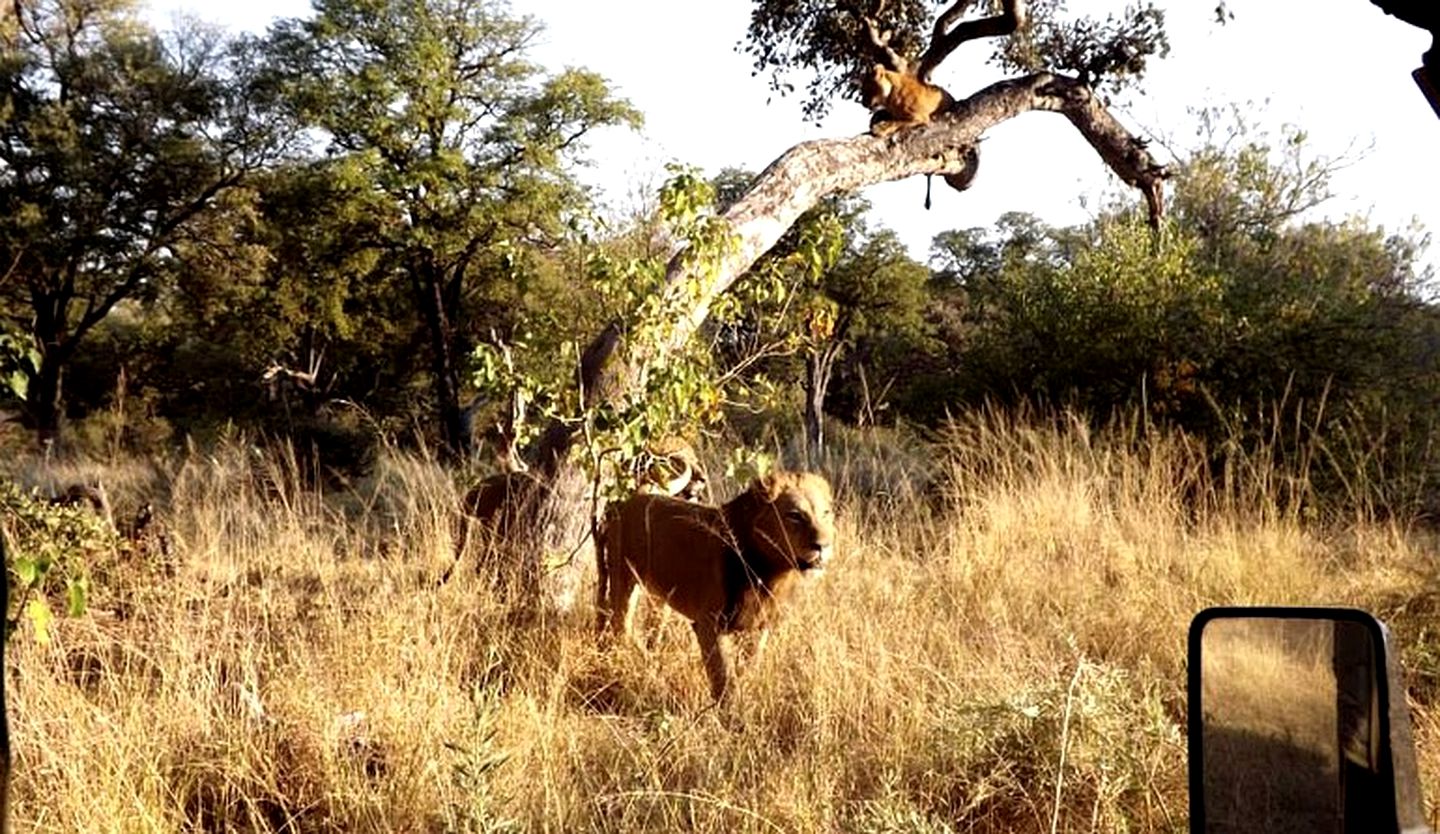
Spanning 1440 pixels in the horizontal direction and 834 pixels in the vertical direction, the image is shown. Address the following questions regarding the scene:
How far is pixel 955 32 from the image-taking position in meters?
8.50

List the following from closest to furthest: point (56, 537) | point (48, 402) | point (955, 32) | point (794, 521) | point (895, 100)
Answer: point (794, 521) < point (56, 537) < point (895, 100) < point (955, 32) < point (48, 402)

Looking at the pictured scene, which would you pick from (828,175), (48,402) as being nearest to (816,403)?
(828,175)

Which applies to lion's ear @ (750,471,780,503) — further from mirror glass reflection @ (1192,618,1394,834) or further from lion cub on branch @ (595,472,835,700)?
mirror glass reflection @ (1192,618,1394,834)

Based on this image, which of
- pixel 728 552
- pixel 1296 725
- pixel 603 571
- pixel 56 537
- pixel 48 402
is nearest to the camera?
pixel 1296 725

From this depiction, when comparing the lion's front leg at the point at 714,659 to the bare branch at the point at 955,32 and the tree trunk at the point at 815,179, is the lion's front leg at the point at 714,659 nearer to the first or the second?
the tree trunk at the point at 815,179

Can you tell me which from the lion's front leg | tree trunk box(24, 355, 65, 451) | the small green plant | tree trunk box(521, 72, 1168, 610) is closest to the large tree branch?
tree trunk box(521, 72, 1168, 610)

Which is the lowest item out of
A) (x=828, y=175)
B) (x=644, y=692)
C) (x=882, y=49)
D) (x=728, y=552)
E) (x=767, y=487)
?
(x=644, y=692)

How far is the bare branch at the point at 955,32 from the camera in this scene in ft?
27.5

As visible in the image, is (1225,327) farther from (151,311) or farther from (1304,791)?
(151,311)

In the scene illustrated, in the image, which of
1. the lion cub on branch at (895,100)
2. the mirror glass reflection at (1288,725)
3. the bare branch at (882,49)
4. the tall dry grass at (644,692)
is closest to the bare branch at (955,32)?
the bare branch at (882,49)

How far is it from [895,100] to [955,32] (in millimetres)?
862

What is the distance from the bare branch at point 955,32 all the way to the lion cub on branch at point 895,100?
376mm

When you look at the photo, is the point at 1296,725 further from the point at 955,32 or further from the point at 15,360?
the point at 955,32

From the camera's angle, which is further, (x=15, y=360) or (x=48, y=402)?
(x=48, y=402)
